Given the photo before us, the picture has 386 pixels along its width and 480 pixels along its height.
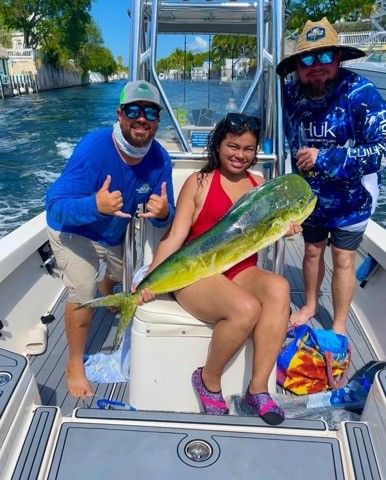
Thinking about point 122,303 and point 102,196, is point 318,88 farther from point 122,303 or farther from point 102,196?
point 122,303

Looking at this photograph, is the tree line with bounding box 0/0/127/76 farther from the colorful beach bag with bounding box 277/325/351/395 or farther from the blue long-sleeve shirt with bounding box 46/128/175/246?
the colorful beach bag with bounding box 277/325/351/395

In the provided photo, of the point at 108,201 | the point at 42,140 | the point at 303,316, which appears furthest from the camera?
the point at 42,140

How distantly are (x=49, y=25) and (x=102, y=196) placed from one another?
58.0 meters

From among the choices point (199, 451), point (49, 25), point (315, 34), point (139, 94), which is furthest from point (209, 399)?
point (49, 25)

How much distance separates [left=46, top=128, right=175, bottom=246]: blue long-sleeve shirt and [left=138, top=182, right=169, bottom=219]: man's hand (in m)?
0.08

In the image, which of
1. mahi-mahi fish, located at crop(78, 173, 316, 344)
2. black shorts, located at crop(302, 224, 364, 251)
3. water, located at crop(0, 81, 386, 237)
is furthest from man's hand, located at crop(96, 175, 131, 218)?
water, located at crop(0, 81, 386, 237)

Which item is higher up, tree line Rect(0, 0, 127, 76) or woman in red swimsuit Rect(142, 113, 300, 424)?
tree line Rect(0, 0, 127, 76)

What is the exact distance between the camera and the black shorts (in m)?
2.77

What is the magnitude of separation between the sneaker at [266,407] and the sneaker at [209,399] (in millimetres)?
121

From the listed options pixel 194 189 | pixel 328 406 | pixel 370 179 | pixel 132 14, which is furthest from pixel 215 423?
pixel 132 14

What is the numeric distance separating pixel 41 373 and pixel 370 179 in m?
2.19

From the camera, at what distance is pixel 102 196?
205 centimetres

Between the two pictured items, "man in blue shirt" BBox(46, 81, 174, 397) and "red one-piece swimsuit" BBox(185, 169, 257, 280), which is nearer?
"man in blue shirt" BBox(46, 81, 174, 397)

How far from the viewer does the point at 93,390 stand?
8.53 ft
